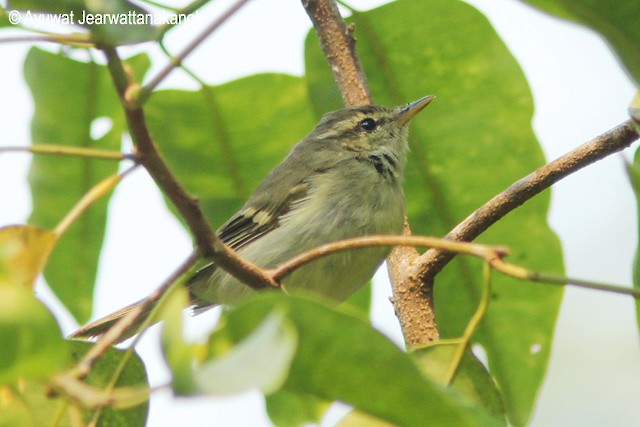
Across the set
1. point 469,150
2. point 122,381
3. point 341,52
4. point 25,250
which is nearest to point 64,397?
point 25,250

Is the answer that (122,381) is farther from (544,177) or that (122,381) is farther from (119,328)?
(544,177)

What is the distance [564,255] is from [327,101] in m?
1.19

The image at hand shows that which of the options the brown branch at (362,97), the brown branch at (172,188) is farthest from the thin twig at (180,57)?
the brown branch at (362,97)

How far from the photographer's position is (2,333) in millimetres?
1355

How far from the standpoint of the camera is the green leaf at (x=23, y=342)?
135cm

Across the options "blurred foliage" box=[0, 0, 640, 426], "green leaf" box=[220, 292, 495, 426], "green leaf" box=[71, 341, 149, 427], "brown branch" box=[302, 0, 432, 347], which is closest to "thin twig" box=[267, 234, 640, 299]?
"green leaf" box=[220, 292, 495, 426]

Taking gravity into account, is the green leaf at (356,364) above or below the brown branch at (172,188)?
below

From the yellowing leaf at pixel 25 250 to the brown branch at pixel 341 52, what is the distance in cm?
216

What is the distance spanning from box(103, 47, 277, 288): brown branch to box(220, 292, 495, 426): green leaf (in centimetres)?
27

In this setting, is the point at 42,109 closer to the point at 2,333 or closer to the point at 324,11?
the point at 324,11

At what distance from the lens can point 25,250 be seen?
1613 millimetres

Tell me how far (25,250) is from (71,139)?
206cm

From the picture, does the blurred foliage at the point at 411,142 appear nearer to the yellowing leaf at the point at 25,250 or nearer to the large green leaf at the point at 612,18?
the yellowing leaf at the point at 25,250

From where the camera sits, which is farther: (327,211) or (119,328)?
(327,211)
